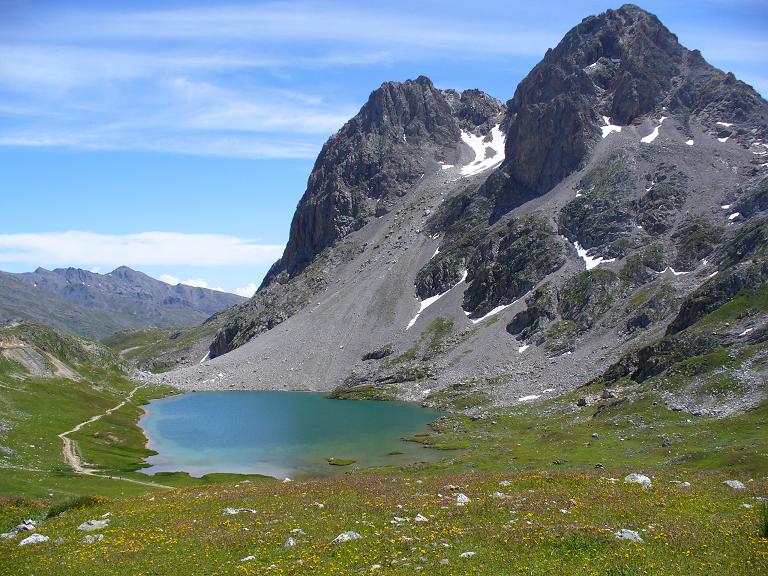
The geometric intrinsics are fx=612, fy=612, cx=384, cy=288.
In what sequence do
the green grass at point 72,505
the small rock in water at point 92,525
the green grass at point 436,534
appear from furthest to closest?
the green grass at point 72,505 → the small rock in water at point 92,525 → the green grass at point 436,534

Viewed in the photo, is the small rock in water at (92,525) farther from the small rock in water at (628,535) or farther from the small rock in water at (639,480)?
the small rock in water at (639,480)

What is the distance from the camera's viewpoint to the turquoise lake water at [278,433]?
Result: 78.8 meters

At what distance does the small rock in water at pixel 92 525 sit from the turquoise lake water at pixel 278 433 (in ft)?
146

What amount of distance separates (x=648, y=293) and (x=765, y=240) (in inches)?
1113

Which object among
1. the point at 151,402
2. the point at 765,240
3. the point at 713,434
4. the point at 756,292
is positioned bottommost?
the point at 151,402

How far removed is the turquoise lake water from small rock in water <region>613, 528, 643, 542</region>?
53.7 m

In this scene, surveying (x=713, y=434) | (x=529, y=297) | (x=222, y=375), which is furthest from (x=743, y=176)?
(x=222, y=375)

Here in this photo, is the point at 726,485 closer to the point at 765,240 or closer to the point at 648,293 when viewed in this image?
the point at 765,240

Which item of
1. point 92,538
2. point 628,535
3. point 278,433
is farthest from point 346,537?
point 278,433

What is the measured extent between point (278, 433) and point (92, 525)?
7849cm

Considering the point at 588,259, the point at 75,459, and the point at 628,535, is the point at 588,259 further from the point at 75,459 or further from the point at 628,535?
the point at 628,535

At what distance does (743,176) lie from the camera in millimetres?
175000

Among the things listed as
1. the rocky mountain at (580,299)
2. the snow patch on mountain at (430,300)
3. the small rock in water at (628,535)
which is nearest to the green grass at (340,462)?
the rocky mountain at (580,299)

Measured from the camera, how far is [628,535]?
20531mm
